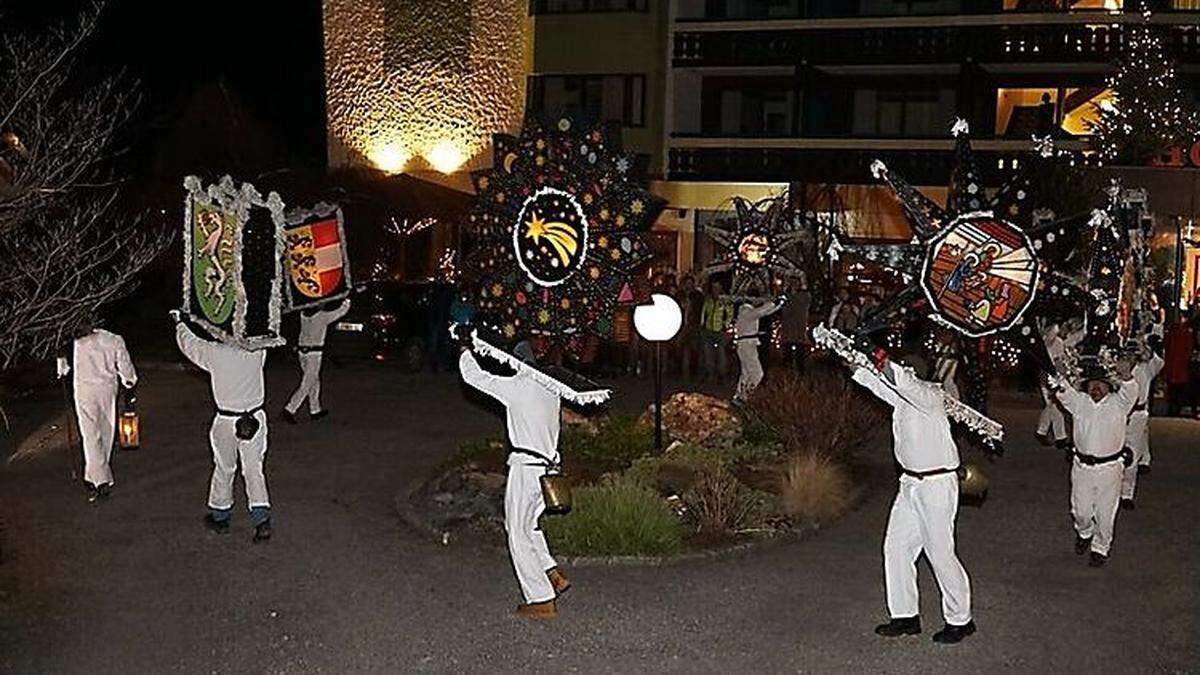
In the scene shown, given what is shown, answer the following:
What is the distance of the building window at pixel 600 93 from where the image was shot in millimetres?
34719

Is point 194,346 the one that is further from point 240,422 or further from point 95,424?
point 95,424

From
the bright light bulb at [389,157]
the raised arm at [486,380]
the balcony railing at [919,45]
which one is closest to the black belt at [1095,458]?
the raised arm at [486,380]

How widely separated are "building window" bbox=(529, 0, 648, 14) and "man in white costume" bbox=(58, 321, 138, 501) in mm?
22573

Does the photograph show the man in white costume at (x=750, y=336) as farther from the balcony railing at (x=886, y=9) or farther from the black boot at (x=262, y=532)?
the balcony railing at (x=886, y=9)

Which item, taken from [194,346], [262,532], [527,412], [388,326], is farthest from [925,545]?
[388,326]

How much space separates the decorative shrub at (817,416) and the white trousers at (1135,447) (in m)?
2.72

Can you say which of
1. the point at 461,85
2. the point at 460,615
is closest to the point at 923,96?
the point at 461,85

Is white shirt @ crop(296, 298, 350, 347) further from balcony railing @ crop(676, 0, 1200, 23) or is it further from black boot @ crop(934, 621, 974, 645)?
balcony railing @ crop(676, 0, 1200, 23)

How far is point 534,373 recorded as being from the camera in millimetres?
10344

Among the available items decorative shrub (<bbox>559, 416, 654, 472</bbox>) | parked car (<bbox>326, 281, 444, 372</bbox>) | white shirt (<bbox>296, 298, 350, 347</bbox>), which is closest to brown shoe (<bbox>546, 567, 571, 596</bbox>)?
decorative shrub (<bbox>559, 416, 654, 472</bbox>)

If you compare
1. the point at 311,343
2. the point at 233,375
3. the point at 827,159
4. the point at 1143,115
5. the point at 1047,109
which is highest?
the point at 1047,109

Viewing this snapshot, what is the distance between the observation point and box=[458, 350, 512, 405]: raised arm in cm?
1041

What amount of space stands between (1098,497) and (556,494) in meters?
4.96

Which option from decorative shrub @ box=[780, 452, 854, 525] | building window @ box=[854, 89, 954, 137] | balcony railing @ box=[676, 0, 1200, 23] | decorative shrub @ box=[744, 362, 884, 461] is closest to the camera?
decorative shrub @ box=[780, 452, 854, 525]
